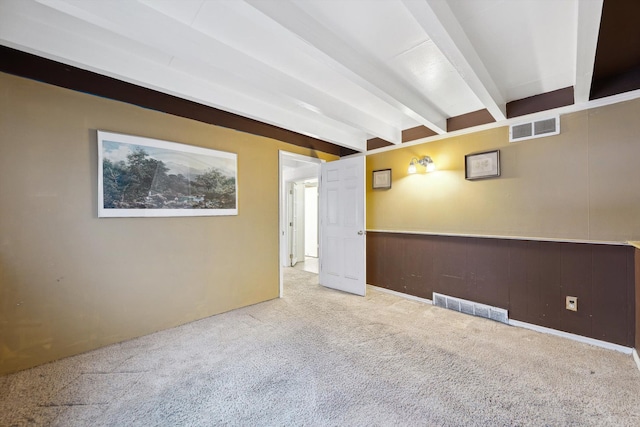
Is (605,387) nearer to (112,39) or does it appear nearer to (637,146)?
(637,146)

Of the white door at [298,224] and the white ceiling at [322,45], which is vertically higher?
the white ceiling at [322,45]

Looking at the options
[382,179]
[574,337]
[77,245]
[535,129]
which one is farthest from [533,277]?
[77,245]

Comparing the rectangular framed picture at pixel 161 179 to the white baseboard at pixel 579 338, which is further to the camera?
the rectangular framed picture at pixel 161 179

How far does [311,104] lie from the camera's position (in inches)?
101

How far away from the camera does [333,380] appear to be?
1.86 metres

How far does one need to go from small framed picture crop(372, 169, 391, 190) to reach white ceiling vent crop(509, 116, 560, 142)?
1547 mm

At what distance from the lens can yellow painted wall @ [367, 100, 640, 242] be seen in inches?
88.4

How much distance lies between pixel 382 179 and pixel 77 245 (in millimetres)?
3608

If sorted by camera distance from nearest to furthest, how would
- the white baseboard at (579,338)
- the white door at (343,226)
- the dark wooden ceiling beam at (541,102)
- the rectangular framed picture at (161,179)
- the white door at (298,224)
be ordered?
the white baseboard at (579,338) → the rectangular framed picture at (161,179) → the dark wooden ceiling beam at (541,102) → the white door at (343,226) → the white door at (298,224)

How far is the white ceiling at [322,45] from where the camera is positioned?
1521 millimetres

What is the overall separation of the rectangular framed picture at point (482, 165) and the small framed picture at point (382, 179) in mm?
1068

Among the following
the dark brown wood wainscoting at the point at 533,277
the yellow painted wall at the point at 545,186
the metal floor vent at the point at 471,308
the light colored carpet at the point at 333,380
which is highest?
the yellow painted wall at the point at 545,186

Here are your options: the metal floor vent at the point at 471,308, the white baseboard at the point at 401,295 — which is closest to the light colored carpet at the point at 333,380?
the metal floor vent at the point at 471,308

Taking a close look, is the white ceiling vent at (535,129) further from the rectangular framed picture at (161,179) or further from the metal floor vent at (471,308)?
the rectangular framed picture at (161,179)
